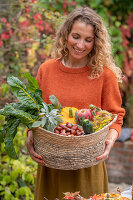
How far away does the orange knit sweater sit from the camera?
6.98ft

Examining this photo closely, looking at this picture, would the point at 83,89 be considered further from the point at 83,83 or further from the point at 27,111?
the point at 27,111

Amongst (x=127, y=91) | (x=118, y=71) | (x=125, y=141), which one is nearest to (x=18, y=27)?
(x=118, y=71)

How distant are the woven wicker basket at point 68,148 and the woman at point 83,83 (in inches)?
11.3

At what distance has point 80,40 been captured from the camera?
2.05 m

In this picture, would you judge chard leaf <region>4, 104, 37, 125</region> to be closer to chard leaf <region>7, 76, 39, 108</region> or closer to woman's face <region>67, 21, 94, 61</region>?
chard leaf <region>7, 76, 39, 108</region>

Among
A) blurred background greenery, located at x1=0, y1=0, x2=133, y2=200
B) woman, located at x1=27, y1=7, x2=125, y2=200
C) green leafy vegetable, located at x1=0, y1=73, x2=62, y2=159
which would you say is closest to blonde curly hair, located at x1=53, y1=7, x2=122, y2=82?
woman, located at x1=27, y1=7, x2=125, y2=200

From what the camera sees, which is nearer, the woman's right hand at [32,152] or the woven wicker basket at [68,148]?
the woven wicker basket at [68,148]

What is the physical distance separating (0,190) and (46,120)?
54.3 inches

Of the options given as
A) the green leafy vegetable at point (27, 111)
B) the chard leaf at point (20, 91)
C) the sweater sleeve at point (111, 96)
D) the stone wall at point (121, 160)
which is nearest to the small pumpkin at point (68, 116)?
the green leafy vegetable at point (27, 111)

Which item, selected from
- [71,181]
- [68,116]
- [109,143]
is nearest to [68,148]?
[68,116]

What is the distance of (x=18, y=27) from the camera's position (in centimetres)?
A: 372

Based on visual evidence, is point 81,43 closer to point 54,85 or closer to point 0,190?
point 54,85

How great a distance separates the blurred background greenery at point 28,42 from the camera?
2.92 m

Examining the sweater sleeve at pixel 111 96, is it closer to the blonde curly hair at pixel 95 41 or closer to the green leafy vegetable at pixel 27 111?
the blonde curly hair at pixel 95 41
